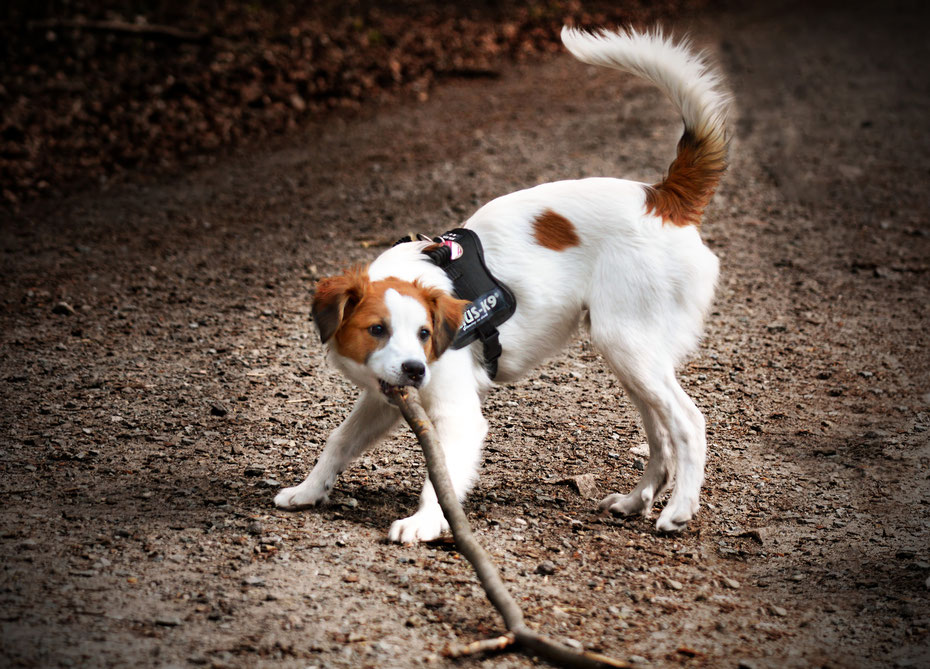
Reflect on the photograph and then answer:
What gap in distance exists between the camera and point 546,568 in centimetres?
367

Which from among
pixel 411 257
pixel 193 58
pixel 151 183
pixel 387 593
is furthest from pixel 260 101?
pixel 387 593

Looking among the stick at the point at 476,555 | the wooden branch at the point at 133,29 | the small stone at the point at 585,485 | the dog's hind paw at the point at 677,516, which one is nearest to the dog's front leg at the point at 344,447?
the stick at the point at 476,555

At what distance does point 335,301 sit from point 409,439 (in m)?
Result: 1.29

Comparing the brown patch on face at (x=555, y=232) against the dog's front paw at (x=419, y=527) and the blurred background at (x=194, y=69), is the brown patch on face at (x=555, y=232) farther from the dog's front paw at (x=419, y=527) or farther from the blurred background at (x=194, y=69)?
the blurred background at (x=194, y=69)

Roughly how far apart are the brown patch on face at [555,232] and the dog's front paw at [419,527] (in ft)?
4.05

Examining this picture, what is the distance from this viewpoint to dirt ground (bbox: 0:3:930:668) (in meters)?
3.24

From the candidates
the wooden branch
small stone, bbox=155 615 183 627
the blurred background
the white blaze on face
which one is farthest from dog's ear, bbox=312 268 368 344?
the wooden branch

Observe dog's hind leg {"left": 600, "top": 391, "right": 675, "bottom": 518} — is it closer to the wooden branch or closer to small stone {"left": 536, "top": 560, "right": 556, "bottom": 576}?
small stone {"left": 536, "top": 560, "right": 556, "bottom": 576}

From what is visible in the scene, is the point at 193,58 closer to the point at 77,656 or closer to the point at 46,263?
the point at 46,263

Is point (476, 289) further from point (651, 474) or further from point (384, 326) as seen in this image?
point (651, 474)

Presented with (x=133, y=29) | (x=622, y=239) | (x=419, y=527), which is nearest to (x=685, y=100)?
(x=622, y=239)

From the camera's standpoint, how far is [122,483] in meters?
4.09

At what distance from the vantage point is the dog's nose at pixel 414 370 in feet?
11.7

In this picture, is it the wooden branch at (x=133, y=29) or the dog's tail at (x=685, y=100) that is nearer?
the dog's tail at (x=685, y=100)
